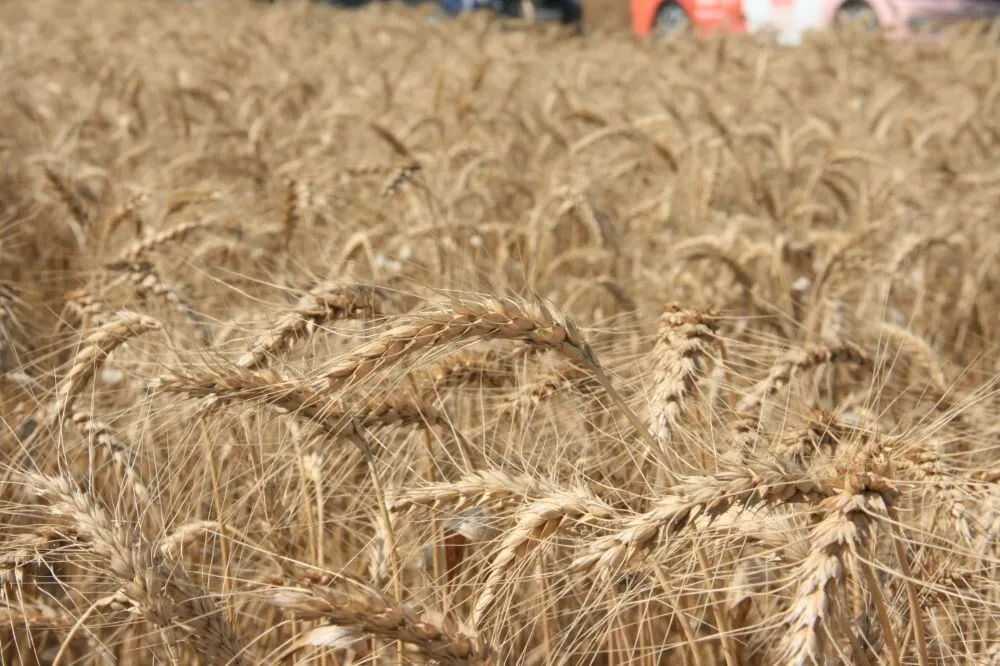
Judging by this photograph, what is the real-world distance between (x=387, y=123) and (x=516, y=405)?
3537mm

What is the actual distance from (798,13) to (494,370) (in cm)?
1157

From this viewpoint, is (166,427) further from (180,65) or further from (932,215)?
(180,65)

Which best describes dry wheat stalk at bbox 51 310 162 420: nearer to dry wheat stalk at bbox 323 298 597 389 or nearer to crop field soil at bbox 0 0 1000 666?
crop field soil at bbox 0 0 1000 666

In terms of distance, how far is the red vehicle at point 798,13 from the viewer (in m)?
10.9

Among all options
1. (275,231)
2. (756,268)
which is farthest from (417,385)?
(756,268)

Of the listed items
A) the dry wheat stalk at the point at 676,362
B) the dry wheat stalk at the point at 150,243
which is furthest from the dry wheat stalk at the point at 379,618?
the dry wheat stalk at the point at 150,243

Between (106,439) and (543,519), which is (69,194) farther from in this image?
(543,519)

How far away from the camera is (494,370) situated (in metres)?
1.64

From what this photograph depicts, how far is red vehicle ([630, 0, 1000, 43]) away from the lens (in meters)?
10.9

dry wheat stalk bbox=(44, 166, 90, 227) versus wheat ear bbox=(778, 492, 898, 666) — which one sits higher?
wheat ear bbox=(778, 492, 898, 666)

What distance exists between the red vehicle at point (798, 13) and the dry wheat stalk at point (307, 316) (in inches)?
338

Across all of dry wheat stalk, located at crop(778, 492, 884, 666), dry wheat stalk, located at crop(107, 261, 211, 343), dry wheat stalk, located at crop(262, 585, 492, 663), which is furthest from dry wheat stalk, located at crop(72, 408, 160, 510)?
dry wheat stalk, located at crop(778, 492, 884, 666)

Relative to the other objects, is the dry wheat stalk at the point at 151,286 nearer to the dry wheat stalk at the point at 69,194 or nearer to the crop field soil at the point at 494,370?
the crop field soil at the point at 494,370

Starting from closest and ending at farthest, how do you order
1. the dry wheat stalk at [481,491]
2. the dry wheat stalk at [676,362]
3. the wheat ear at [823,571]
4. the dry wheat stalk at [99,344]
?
the wheat ear at [823,571] < the dry wheat stalk at [481,491] < the dry wheat stalk at [676,362] < the dry wheat stalk at [99,344]
